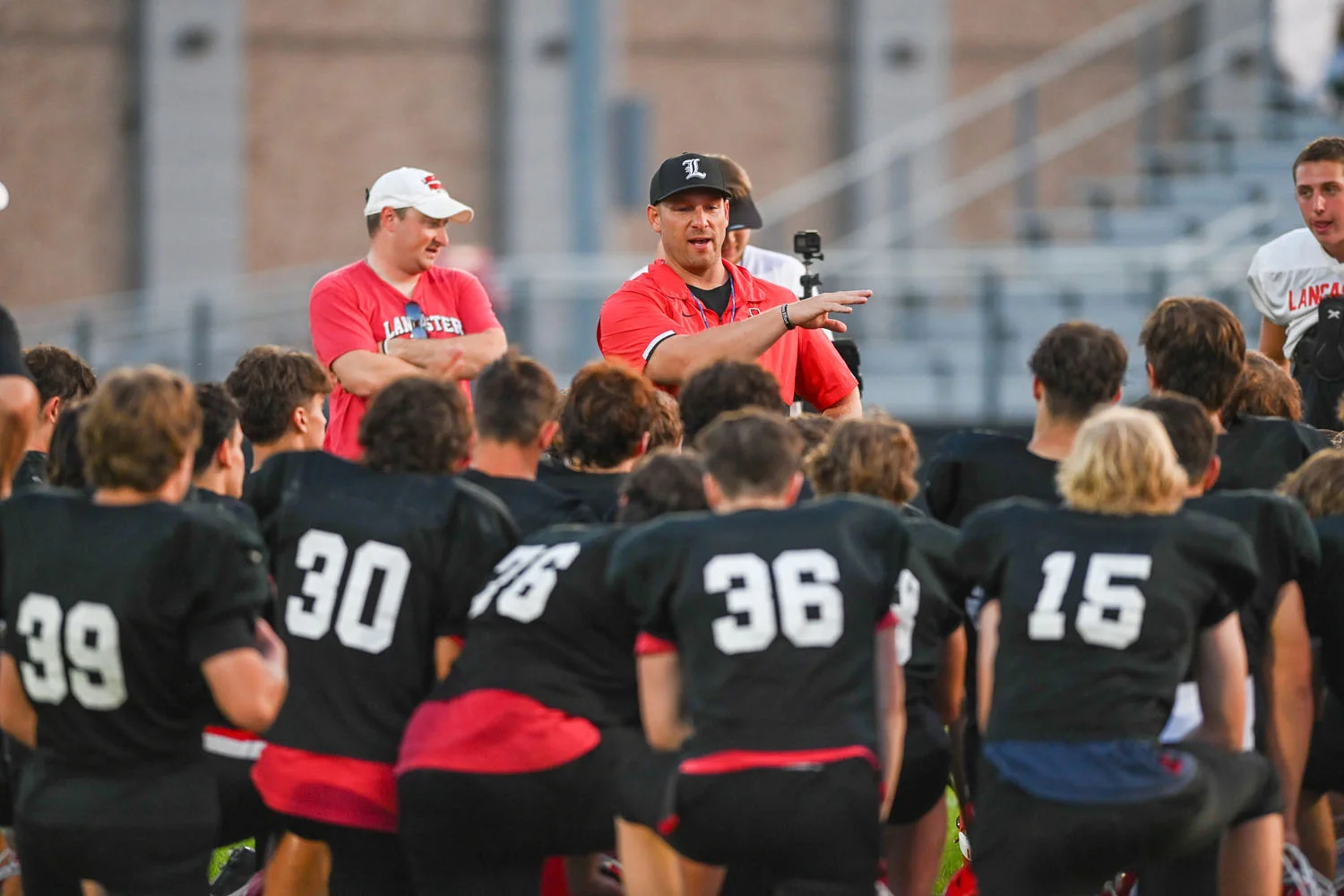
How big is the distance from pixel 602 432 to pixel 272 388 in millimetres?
1284

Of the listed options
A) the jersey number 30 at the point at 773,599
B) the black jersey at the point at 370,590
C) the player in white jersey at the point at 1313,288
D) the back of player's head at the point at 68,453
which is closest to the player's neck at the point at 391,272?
the back of player's head at the point at 68,453

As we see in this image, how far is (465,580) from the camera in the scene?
543 centimetres

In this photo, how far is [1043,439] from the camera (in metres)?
6.01

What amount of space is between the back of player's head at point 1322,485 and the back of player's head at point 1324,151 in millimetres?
2462

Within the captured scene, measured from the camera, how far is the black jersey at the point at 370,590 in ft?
17.7

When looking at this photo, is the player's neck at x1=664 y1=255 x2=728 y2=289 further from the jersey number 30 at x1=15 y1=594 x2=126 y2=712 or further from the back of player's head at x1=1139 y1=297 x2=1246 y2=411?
the jersey number 30 at x1=15 y1=594 x2=126 y2=712

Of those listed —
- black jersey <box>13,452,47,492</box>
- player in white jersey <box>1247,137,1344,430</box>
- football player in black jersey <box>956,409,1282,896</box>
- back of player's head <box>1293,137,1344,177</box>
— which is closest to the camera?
football player in black jersey <box>956,409,1282,896</box>

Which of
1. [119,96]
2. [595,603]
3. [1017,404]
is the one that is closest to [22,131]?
[119,96]

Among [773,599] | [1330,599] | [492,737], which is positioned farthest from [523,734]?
[1330,599]

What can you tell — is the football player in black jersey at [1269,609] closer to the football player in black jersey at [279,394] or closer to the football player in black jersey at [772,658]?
the football player in black jersey at [772,658]

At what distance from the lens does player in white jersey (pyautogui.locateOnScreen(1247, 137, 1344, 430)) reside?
7.89m

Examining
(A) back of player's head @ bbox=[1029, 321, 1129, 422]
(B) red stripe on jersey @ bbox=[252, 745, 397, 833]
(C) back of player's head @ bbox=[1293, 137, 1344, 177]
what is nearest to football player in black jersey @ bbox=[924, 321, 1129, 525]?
(A) back of player's head @ bbox=[1029, 321, 1129, 422]

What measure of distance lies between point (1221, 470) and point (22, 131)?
17698 millimetres

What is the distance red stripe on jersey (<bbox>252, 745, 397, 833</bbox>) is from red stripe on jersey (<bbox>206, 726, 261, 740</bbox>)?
0.53m
